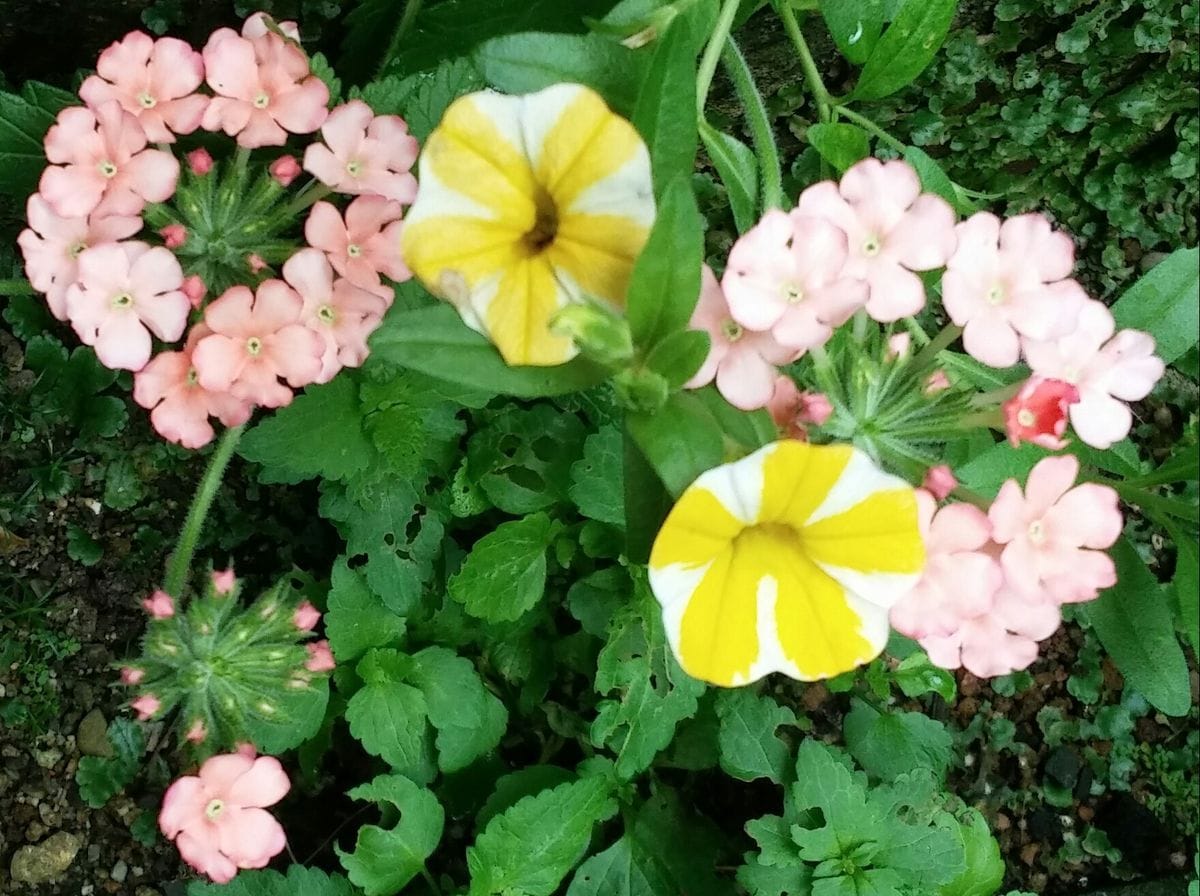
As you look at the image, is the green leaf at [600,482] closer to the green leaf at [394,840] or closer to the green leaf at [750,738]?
the green leaf at [750,738]

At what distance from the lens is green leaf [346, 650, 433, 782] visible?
1.77 meters

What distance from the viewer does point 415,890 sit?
196cm

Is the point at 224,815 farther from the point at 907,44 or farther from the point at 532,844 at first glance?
the point at 907,44

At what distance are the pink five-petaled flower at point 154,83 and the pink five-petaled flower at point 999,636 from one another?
1.06 meters

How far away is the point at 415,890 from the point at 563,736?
0.36 meters

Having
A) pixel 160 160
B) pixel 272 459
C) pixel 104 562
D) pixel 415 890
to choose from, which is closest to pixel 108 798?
pixel 104 562

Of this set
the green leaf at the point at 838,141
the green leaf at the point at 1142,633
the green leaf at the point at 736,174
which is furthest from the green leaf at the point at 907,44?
the green leaf at the point at 1142,633

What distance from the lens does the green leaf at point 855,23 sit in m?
1.54

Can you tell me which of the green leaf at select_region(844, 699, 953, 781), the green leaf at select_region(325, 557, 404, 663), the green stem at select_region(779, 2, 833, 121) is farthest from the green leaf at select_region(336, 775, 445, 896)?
the green stem at select_region(779, 2, 833, 121)

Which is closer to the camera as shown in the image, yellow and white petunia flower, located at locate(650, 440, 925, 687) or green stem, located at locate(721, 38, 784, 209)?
yellow and white petunia flower, located at locate(650, 440, 925, 687)

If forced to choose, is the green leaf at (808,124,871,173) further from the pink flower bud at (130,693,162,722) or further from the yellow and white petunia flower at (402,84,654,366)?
the pink flower bud at (130,693,162,722)

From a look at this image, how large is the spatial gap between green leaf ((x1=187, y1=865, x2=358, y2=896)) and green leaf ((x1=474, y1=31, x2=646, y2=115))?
3.96 feet

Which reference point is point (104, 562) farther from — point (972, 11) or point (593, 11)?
point (972, 11)

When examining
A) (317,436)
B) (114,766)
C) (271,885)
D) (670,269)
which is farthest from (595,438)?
(114,766)
